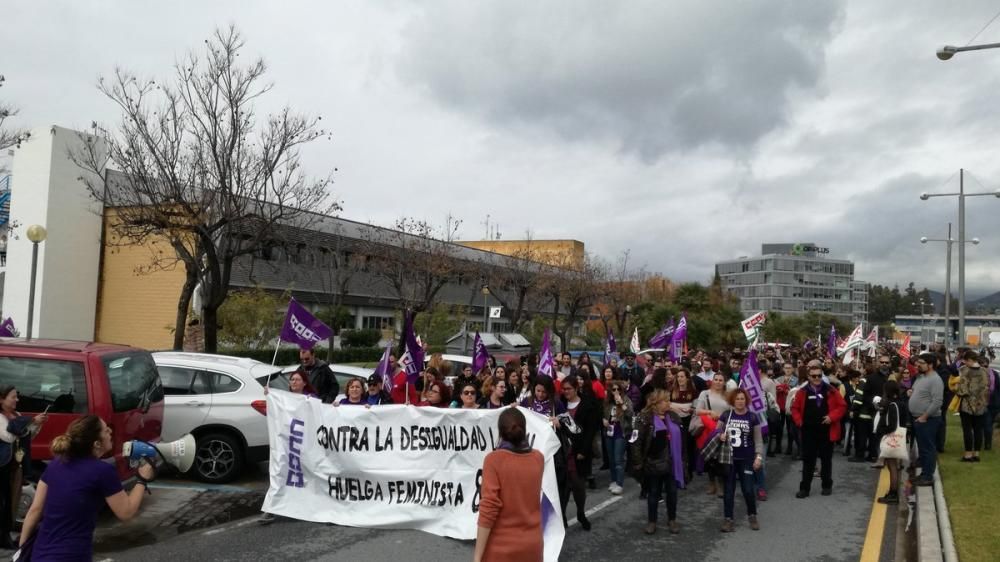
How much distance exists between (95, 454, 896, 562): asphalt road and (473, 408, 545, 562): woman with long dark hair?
2726 mm

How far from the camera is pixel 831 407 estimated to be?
975 centimetres

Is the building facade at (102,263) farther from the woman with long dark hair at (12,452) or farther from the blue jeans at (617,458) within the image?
the woman with long dark hair at (12,452)

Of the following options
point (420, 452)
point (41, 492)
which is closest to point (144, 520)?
point (420, 452)

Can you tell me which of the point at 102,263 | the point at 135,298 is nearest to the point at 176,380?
the point at 135,298

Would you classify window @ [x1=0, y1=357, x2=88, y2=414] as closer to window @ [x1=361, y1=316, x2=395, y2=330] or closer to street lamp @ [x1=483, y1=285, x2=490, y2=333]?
street lamp @ [x1=483, y1=285, x2=490, y2=333]

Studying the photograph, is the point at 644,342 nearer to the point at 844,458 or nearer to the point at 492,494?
the point at 844,458

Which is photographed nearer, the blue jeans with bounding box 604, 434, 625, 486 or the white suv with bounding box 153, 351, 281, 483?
the white suv with bounding box 153, 351, 281, 483

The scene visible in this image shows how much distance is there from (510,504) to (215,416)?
6560 mm

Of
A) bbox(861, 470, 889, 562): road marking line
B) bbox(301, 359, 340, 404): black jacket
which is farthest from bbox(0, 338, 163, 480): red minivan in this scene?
bbox(861, 470, 889, 562): road marking line

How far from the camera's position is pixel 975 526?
24.3 feet

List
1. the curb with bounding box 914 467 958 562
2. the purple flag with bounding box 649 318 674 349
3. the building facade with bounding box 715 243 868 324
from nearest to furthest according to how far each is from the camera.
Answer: the curb with bounding box 914 467 958 562
the purple flag with bounding box 649 318 674 349
the building facade with bounding box 715 243 868 324

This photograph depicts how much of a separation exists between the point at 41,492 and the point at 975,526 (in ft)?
26.4

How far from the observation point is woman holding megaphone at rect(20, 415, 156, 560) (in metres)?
3.79

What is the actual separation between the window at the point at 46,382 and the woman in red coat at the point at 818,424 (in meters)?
8.43
